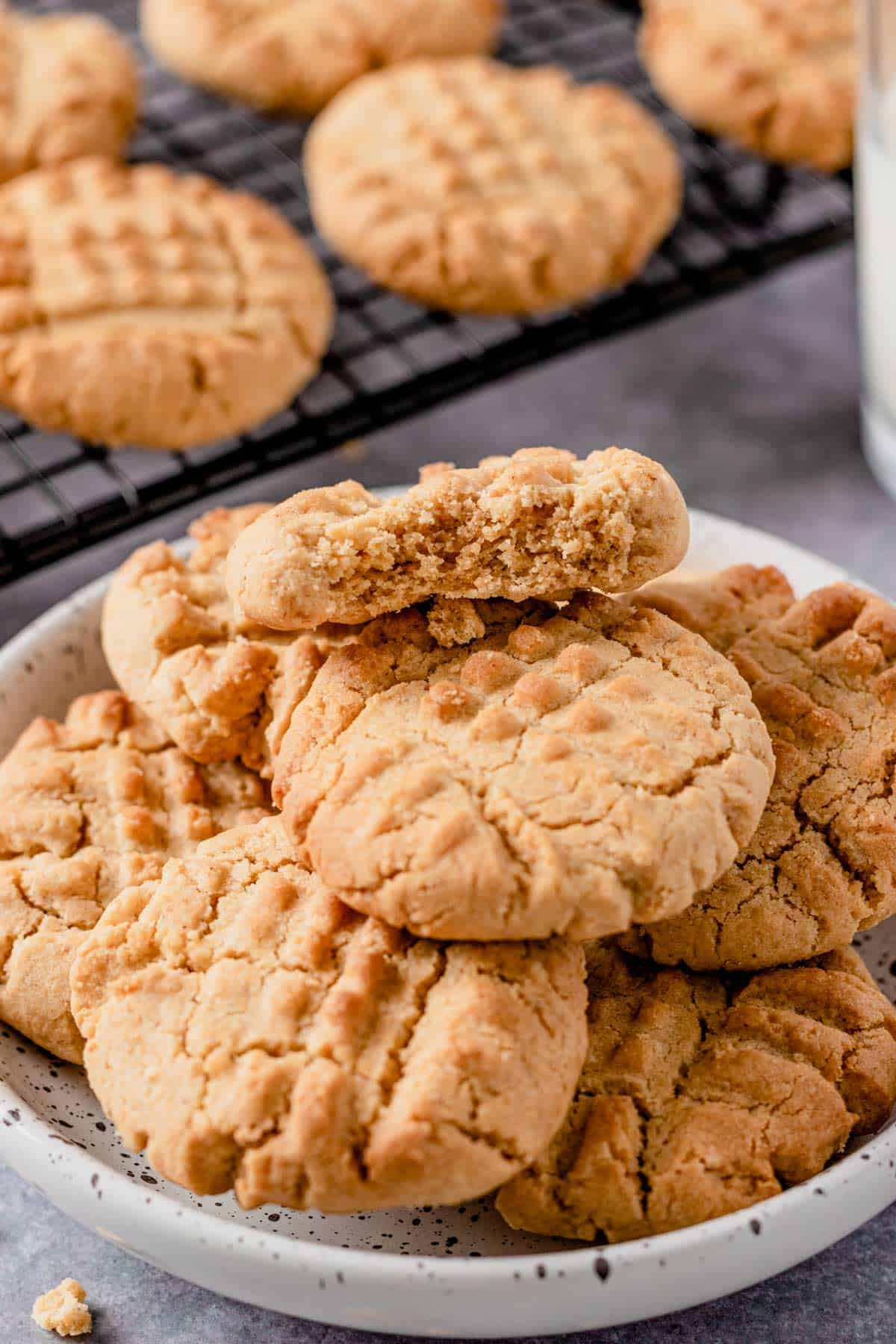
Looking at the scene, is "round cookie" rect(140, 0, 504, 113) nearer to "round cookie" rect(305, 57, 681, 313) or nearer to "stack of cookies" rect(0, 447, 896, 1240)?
"round cookie" rect(305, 57, 681, 313)

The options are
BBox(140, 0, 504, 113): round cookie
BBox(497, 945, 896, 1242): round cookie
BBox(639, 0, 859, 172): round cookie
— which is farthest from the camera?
BBox(140, 0, 504, 113): round cookie

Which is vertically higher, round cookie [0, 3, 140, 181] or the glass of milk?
round cookie [0, 3, 140, 181]

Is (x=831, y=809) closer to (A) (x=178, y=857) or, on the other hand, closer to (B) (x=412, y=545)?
(B) (x=412, y=545)

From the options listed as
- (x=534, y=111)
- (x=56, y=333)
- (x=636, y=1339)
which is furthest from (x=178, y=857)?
(x=534, y=111)

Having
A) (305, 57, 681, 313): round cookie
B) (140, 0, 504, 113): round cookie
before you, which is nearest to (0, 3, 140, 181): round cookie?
(140, 0, 504, 113): round cookie

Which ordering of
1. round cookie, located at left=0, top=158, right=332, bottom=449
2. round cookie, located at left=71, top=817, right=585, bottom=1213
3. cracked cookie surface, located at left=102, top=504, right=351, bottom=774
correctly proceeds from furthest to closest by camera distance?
round cookie, located at left=0, top=158, right=332, bottom=449
cracked cookie surface, located at left=102, top=504, right=351, bottom=774
round cookie, located at left=71, top=817, right=585, bottom=1213

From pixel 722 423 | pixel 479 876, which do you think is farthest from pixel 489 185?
pixel 479 876

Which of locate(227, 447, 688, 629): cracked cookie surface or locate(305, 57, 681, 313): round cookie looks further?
locate(305, 57, 681, 313): round cookie
